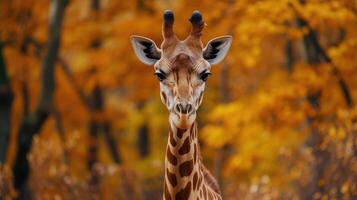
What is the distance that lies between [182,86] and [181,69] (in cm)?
21

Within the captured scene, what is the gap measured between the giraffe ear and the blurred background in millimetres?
4460

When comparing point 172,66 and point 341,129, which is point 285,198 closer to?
point 341,129

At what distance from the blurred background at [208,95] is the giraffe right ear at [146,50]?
15.7 ft

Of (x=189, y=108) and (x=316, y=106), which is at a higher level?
(x=189, y=108)

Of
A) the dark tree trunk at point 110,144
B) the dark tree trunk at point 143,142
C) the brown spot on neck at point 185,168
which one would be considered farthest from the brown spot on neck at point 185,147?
the dark tree trunk at point 143,142

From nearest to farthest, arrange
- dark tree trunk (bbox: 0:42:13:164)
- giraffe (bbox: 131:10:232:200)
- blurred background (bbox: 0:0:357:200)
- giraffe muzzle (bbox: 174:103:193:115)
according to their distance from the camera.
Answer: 1. giraffe muzzle (bbox: 174:103:193:115)
2. giraffe (bbox: 131:10:232:200)
3. blurred background (bbox: 0:0:357:200)
4. dark tree trunk (bbox: 0:42:13:164)

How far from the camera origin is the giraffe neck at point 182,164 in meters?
6.17

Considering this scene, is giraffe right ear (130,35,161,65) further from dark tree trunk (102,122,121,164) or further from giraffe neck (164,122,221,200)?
dark tree trunk (102,122,121,164)

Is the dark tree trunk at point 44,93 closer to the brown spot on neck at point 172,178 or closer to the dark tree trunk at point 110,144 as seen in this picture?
the dark tree trunk at point 110,144

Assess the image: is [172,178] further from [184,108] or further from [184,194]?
[184,108]

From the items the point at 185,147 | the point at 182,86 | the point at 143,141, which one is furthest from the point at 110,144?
the point at 182,86

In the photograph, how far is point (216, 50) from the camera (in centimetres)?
666

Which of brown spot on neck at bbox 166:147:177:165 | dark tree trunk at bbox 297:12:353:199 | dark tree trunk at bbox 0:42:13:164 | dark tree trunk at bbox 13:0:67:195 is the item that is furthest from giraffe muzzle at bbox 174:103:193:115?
dark tree trunk at bbox 0:42:13:164

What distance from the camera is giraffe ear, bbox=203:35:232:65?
661cm
